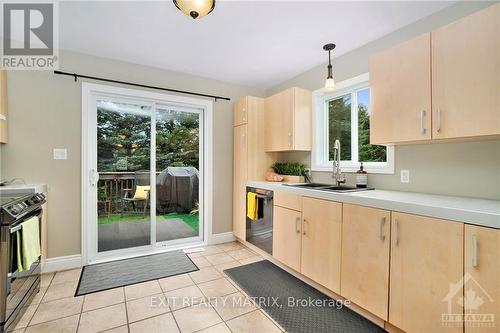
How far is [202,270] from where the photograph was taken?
8.81 feet

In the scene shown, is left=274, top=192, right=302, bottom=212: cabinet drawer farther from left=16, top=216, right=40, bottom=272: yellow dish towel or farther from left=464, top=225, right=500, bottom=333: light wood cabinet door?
left=16, top=216, right=40, bottom=272: yellow dish towel

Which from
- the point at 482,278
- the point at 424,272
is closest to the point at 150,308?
the point at 424,272

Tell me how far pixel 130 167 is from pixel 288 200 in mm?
2129

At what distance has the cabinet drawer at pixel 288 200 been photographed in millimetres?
2391

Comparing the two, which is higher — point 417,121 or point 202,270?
point 417,121

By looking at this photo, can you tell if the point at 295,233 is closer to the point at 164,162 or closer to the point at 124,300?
the point at 124,300

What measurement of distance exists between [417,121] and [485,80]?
0.43 metres

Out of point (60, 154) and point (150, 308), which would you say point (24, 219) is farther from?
point (150, 308)

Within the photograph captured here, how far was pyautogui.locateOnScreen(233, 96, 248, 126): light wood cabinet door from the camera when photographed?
3398 mm

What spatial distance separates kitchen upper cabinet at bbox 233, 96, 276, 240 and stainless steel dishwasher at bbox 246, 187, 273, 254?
265 millimetres

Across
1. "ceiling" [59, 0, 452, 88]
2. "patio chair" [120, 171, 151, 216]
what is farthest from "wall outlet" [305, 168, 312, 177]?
"patio chair" [120, 171, 151, 216]

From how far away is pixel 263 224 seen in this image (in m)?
2.96

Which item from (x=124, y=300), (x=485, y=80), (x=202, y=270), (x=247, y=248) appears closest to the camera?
(x=485, y=80)

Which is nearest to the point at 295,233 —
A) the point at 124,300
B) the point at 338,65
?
the point at 124,300
